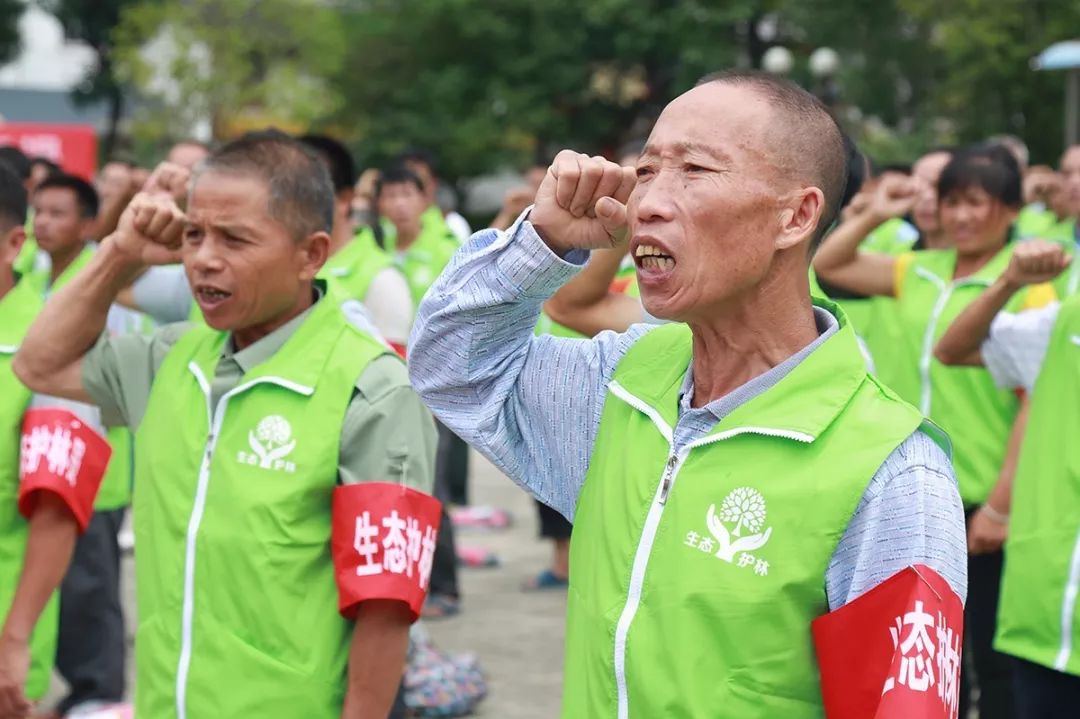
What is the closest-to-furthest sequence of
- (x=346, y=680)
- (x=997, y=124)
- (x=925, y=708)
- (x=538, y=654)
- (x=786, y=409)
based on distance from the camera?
(x=925, y=708) < (x=786, y=409) < (x=346, y=680) < (x=538, y=654) < (x=997, y=124)

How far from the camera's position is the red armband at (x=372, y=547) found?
11.0 ft

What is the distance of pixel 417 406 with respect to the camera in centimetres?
353

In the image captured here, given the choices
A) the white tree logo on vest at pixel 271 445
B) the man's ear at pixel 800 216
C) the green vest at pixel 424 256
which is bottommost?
the white tree logo on vest at pixel 271 445

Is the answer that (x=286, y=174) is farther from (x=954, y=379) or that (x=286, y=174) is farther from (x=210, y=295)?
(x=954, y=379)

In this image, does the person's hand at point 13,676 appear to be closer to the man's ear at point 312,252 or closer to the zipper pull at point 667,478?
the man's ear at point 312,252

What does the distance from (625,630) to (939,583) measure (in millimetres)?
424

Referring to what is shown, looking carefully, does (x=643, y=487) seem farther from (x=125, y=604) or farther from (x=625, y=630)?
(x=125, y=604)

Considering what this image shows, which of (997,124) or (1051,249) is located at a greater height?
(997,124)

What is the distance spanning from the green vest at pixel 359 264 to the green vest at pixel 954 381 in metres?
2.02

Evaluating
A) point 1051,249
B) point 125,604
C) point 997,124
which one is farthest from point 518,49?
point 1051,249

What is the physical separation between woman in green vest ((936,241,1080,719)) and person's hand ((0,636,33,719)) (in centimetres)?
244

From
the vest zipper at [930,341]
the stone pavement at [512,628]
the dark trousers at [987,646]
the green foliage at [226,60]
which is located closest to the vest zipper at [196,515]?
the dark trousers at [987,646]

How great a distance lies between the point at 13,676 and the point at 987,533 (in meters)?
2.81

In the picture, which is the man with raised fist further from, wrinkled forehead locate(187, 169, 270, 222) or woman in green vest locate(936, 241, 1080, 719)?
woman in green vest locate(936, 241, 1080, 719)
